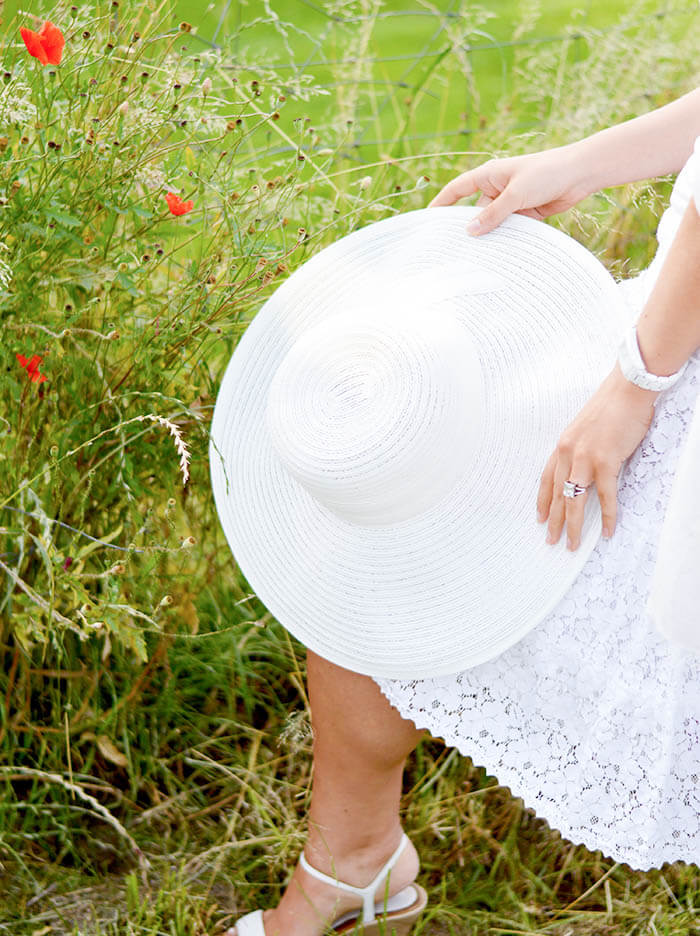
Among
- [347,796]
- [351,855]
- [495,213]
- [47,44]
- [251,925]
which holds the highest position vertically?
[47,44]

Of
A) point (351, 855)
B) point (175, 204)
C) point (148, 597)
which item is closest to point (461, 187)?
point (175, 204)

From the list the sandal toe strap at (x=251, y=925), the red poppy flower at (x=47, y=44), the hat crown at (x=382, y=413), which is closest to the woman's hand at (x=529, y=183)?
the hat crown at (x=382, y=413)

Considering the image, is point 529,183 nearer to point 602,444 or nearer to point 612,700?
point 602,444

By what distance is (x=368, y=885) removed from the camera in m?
1.70

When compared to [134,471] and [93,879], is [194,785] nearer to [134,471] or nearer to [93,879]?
[93,879]

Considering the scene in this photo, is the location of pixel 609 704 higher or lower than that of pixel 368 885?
higher

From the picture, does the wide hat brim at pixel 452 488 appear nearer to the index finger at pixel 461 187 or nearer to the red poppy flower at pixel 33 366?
the index finger at pixel 461 187

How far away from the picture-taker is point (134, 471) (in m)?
1.85

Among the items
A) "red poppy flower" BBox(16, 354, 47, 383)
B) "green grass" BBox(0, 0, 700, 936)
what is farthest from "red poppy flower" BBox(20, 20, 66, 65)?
"red poppy flower" BBox(16, 354, 47, 383)

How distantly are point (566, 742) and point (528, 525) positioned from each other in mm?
270

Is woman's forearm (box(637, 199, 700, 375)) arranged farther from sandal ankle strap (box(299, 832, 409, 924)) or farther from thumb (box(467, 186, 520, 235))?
Result: sandal ankle strap (box(299, 832, 409, 924))

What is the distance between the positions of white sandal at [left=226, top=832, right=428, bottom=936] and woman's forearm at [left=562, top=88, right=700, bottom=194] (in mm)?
1030

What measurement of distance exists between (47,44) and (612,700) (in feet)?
3.60

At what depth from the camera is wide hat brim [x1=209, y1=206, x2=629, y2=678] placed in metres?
1.39
